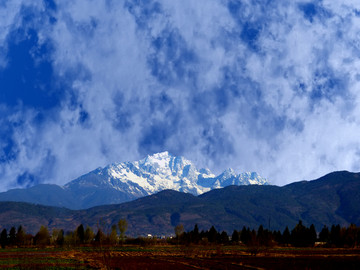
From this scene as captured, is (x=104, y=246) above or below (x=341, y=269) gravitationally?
above

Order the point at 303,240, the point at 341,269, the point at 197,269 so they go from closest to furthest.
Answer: the point at 341,269 → the point at 197,269 → the point at 303,240

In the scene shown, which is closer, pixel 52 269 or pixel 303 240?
pixel 52 269

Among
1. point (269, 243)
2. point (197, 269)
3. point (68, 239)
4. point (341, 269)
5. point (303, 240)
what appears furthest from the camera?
point (303, 240)

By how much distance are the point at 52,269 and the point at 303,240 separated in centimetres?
16316

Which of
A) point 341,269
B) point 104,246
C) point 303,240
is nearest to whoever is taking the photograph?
point 104,246

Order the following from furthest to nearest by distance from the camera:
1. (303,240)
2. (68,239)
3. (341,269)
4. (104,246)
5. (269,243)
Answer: (303,240)
(68,239)
(269,243)
(341,269)
(104,246)

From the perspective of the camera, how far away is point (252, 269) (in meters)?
65.6

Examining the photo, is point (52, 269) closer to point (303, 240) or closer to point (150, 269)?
point (150, 269)

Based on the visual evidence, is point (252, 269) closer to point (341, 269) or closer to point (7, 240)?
point (341, 269)

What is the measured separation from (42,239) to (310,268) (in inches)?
6194

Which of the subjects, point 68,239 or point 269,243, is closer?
point 269,243

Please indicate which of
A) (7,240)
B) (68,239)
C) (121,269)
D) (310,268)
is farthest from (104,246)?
(7,240)

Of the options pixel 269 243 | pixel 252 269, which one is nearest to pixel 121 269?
pixel 252 269

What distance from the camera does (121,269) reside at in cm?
6234
